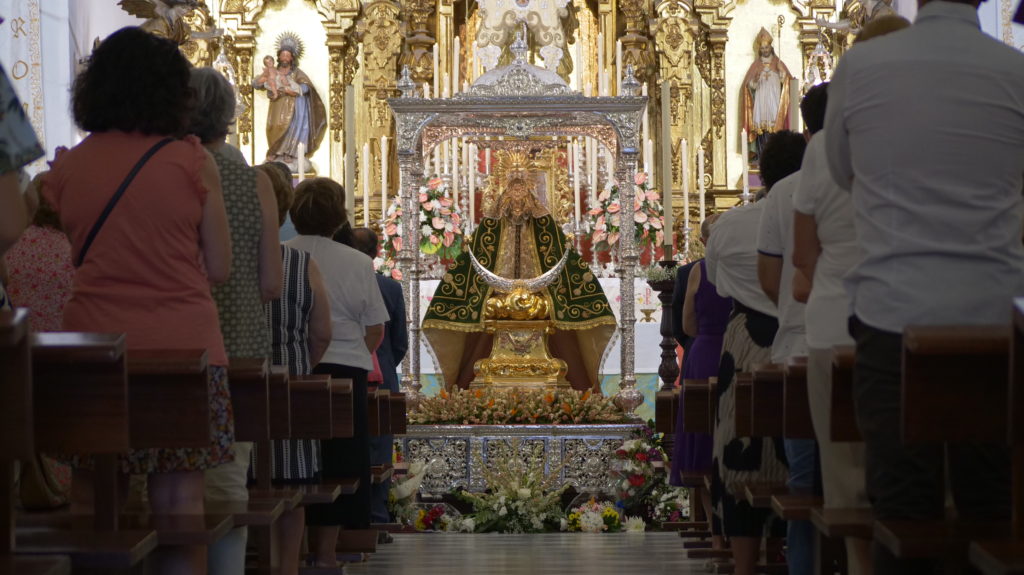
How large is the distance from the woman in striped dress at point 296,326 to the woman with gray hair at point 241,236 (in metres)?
0.83

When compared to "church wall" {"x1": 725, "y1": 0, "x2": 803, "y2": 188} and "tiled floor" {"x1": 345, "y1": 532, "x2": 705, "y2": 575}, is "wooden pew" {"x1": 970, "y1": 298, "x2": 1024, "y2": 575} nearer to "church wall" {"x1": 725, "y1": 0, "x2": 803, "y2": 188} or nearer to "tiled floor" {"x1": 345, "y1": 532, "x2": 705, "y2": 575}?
"tiled floor" {"x1": 345, "y1": 532, "x2": 705, "y2": 575}

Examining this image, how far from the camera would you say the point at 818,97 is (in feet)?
14.4

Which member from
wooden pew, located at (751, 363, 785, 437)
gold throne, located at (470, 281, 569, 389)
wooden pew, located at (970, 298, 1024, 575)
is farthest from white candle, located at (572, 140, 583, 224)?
wooden pew, located at (970, 298, 1024, 575)

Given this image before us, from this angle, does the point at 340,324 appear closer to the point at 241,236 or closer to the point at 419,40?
the point at 241,236

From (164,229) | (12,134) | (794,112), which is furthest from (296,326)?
(794,112)

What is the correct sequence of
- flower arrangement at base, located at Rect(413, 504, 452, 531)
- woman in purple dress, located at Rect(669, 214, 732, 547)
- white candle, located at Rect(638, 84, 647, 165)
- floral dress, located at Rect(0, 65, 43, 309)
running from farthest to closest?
white candle, located at Rect(638, 84, 647, 165), flower arrangement at base, located at Rect(413, 504, 452, 531), woman in purple dress, located at Rect(669, 214, 732, 547), floral dress, located at Rect(0, 65, 43, 309)

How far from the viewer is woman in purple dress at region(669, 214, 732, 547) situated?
21.9 ft

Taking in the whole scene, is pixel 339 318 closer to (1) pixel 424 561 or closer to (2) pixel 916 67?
(1) pixel 424 561

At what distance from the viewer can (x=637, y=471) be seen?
966cm

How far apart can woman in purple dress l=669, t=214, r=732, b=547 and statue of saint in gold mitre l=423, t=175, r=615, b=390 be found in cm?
393

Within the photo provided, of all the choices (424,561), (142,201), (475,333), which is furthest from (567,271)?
(142,201)

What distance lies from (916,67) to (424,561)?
4118mm

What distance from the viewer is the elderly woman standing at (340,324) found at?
605 centimetres

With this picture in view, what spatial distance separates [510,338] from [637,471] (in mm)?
2049
